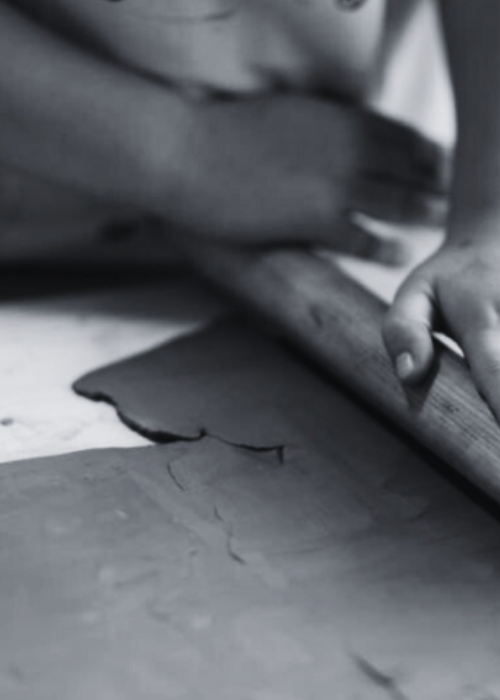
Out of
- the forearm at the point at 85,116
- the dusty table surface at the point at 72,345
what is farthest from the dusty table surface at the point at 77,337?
the forearm at the point at 85,116

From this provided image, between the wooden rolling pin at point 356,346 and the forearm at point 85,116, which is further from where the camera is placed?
the forearm at point 85,116

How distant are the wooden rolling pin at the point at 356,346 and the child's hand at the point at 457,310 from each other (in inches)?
0.6

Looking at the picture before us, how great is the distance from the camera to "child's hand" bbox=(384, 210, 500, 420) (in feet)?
2.63

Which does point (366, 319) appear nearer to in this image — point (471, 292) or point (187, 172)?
point (471, 292)

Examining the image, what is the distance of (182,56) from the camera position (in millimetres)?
1073

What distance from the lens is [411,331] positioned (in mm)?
827

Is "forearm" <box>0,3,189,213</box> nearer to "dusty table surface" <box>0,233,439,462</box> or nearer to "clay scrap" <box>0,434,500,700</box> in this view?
"dusty table surface" <box>0,233,439,462</box>

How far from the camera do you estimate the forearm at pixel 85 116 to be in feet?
3.43

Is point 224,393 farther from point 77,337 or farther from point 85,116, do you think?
point 85,116

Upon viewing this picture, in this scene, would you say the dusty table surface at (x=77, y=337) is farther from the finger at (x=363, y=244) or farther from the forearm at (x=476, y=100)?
the forearm at (x=476, y=100)

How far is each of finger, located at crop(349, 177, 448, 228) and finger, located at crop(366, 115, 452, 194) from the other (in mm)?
10

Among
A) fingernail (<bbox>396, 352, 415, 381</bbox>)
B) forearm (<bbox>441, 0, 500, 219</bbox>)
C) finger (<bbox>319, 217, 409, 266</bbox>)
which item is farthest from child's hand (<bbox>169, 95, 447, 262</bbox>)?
fingernail (<bbox>396, 352, 415, 381</bbox>)

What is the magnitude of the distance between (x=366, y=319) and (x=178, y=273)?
1.07 ft

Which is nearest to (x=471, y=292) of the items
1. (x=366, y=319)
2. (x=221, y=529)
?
(x=366, y=319)
